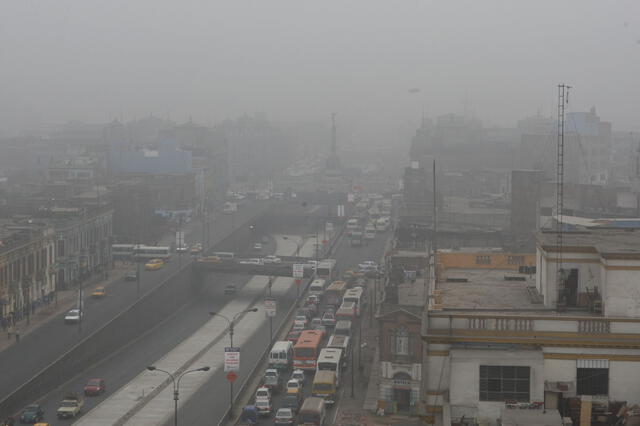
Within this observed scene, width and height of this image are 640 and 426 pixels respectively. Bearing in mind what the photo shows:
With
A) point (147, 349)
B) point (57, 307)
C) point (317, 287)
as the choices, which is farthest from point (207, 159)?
point (147, 349)

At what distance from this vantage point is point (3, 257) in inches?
1578

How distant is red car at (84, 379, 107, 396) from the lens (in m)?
32.6

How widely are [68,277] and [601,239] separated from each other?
39905 millimetres

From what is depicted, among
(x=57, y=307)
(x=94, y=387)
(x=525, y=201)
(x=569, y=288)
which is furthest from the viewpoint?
(x=525, y=201)

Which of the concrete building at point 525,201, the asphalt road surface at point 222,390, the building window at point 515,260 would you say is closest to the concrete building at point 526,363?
the building window at point 515,260

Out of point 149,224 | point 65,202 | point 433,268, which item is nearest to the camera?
point 433,268

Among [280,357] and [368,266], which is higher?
[368,266]

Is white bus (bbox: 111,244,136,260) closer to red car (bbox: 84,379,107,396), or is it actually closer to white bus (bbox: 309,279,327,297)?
white bus (bbox: 309,279,327,297)

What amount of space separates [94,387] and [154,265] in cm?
2134

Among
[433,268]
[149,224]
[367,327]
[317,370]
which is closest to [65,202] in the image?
[149,224]

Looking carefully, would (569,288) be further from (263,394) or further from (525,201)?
(525,201)

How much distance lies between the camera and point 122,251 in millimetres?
58250

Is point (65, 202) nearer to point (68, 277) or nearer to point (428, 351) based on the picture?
point (68, 277)

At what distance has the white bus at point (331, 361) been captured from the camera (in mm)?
33312
